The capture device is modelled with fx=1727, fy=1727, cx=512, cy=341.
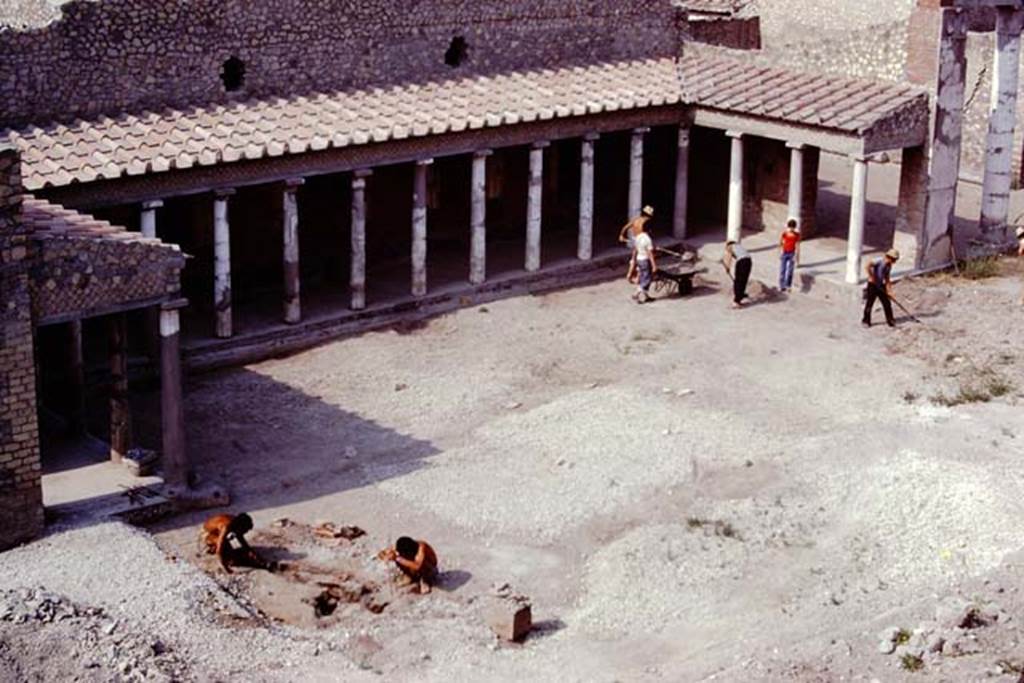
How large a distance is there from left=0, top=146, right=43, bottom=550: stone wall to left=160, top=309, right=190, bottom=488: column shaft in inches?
70.8

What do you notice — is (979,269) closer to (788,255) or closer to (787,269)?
(787,269)

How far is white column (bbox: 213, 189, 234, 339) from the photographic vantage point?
2545 cm

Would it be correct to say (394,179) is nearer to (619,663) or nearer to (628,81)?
(628,81)

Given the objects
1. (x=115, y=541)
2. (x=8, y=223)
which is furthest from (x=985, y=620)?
(x=8, y=223)

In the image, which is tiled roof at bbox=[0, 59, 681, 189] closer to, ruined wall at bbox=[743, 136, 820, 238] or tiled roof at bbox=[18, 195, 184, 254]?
tiled roof at bbox=[18, 195, 184, 254]

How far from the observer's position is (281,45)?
27.5 metres

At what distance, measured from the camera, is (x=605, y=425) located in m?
23.8

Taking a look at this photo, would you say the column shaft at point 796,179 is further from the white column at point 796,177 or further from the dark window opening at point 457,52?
the dark window opening at point 457,52

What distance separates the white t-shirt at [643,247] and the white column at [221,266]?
699cm

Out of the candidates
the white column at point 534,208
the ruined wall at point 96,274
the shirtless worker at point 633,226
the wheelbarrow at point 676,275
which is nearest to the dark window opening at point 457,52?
the white column at point 534,208

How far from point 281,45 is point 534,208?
5.24 metres

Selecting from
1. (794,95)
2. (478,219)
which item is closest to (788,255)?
(794,95)

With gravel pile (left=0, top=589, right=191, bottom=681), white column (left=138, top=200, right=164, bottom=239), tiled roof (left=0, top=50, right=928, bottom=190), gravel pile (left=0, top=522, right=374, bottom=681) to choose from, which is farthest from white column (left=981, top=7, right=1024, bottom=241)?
gravel pile (left=0, top=589, right=191, bottom=681)

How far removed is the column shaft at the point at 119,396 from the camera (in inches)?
829
